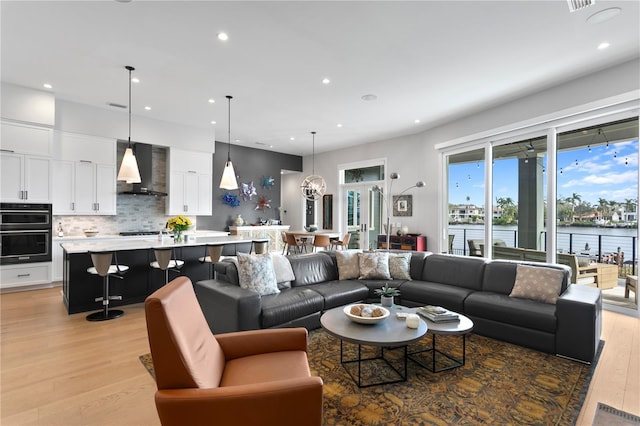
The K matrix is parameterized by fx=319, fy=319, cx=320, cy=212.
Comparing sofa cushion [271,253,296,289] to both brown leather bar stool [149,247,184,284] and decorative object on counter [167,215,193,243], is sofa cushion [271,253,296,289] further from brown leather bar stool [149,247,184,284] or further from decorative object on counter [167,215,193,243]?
decorative object on counter [167,215,193,243]

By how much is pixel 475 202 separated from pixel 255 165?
5.90 meters

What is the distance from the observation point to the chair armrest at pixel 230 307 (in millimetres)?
3027

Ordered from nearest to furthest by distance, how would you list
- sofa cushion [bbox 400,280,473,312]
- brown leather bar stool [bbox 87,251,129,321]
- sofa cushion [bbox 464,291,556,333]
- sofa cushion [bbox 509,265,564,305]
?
sofa cushion [bbox 464,291,556,333] → sofa cushion [bbox 509,265,564,305] → sofa cushion [bbox 400,280,473,312] → brown leather bar stool [bbox 87,251,129,321]

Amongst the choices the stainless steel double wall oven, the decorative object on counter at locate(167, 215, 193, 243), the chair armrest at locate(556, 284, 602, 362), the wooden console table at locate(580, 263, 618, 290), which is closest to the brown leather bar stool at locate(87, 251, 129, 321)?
the decorative object on counter at locate(167, 215, 193, 243)

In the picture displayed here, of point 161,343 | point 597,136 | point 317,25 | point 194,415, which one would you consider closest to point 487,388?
point 194,415

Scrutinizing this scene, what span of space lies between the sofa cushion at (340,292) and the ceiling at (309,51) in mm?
2822

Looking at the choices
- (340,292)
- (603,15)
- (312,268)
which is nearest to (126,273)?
(312,268)

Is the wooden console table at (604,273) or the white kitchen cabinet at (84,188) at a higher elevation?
the white kitchen cabinet at (84,188)

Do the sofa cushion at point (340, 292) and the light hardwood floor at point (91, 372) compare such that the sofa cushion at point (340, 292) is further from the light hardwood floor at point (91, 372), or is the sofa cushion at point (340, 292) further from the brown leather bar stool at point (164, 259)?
the brown leather bar stool at point (164, 259)

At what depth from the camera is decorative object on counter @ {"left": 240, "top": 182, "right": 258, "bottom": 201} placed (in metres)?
8.88

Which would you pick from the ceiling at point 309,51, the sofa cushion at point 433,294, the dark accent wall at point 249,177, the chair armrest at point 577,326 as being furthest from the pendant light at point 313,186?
the chair armrest at point 577,326

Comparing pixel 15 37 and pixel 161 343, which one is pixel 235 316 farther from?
pixel 15 37

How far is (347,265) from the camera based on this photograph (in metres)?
4.54

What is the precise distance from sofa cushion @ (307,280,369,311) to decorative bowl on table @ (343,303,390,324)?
79 centimetres
